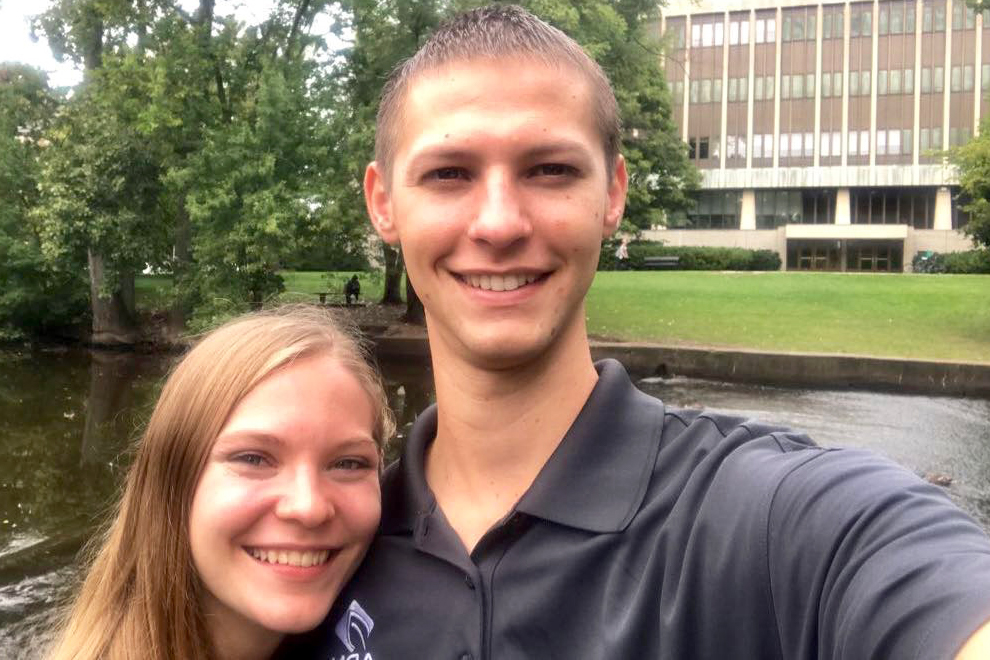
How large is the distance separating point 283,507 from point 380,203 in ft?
2.47

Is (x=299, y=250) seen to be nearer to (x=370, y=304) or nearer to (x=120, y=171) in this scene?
(x=120, y=171)

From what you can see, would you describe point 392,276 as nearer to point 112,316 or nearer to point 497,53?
point 112,316

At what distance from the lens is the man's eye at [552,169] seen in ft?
5.87

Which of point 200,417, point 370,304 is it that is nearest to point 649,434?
point 200,417

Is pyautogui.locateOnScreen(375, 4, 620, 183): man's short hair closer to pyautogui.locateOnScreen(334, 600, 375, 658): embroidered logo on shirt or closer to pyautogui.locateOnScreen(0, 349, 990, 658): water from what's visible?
pyautogui.locateOnScreen(334, 600, 375, 658): embroidered logo on shirt

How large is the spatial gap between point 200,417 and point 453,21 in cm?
107

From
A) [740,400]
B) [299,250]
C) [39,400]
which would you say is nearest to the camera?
[740,400]

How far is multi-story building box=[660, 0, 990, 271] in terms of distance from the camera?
55.1 m

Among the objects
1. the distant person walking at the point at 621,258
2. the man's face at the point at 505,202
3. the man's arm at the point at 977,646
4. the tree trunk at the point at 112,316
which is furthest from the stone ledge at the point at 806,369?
the distant person walking at the point at 621,258

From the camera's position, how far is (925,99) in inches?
2203

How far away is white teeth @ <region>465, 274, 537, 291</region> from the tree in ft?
52.6

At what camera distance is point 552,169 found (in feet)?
5.93

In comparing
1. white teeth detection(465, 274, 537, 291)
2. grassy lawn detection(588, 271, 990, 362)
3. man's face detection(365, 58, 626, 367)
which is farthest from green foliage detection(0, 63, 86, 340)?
white teeth detection(465, 274, 537, 291)

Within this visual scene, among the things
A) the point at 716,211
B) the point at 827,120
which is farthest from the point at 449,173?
the point at 827,120
